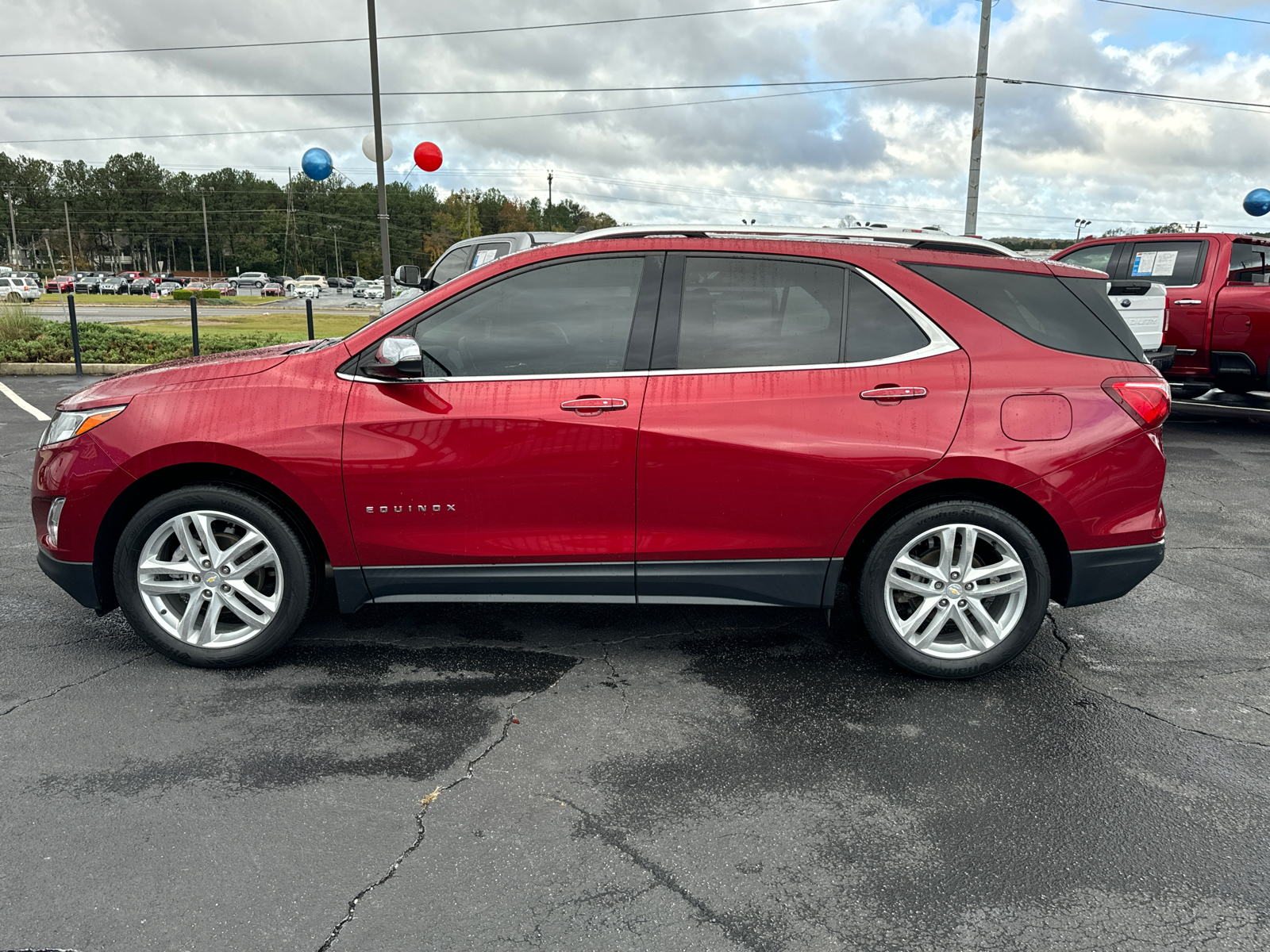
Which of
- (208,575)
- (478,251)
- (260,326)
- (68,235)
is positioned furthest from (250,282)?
(208,575)

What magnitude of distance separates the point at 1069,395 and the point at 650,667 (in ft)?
6.58

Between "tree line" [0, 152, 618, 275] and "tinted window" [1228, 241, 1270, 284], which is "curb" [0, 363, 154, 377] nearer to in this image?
"tinted window" [1228, 241, 1270, 284]

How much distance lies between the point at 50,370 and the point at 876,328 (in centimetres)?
1492

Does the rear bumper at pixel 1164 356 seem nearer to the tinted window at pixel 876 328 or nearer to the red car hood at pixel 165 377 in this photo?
the tinted window at pixel 876 328

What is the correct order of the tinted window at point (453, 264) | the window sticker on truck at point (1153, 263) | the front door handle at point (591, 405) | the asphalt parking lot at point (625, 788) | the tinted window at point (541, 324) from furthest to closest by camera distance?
the tinted window at point (453, 264), the window sticker on truck at point (1153, 263), the tinted window at point (541, 324), the front door handle at point (591, 405), the asphalt parking lot at point (625, 788)

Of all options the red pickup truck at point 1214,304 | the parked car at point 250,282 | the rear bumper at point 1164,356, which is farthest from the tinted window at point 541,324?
the parked car at point 250,282

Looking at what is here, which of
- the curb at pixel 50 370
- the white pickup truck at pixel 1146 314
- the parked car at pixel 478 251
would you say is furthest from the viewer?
the curb at pixel 50 370

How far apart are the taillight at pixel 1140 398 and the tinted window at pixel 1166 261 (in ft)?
23.6

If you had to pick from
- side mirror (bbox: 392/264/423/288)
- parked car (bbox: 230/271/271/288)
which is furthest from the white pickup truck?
parked car (bbox: 230/271/271/288)

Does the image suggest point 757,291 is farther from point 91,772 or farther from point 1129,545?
point 91,772

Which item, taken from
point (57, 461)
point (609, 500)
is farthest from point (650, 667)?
point (57, 461)

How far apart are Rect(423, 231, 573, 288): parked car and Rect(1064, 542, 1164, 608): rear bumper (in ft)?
26.7

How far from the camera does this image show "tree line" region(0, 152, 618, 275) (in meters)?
124

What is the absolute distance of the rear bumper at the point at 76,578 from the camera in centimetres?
366
